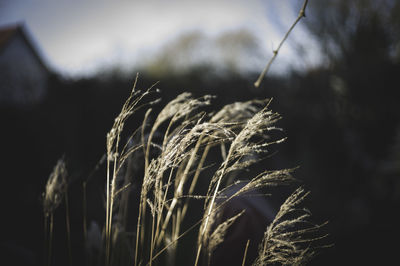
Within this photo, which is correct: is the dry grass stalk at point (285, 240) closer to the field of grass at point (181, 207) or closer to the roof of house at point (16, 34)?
the field of grass at point (181, 207)

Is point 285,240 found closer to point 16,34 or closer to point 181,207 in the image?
point 181,207

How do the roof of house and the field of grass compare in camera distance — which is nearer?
the field of grass

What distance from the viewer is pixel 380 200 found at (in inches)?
216

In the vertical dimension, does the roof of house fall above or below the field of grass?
above

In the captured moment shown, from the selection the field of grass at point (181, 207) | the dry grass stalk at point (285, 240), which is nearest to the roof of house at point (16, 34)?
the field of grass at point (181, 207)

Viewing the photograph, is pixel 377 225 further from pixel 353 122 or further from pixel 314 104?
pixel 314 104

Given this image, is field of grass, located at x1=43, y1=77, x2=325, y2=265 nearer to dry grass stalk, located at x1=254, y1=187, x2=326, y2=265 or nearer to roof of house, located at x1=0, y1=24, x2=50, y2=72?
dry grass stalk, located at x1=254, y1=187, x2=326, y2=265

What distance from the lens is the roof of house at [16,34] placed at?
41.4 ft

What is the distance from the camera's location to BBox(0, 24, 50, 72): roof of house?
12626mm

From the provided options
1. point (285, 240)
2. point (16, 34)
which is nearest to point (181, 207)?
point (285, 240)

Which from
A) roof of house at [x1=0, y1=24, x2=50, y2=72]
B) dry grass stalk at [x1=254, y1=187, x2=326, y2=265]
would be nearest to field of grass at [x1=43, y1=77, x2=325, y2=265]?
dry grass stalk at [x1=254, y1=187, x2=326, y2=265]

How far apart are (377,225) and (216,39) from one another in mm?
14741

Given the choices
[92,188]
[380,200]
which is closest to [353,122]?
[380,200]

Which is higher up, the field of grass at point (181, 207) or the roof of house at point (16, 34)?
the roof of house at point (16, 34)
